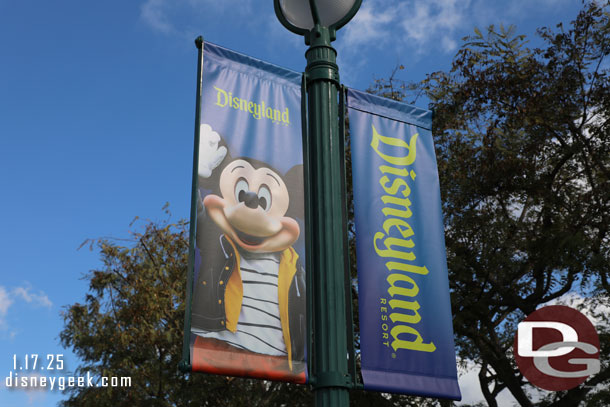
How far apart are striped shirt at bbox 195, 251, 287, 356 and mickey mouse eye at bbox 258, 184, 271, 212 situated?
1.25 feet

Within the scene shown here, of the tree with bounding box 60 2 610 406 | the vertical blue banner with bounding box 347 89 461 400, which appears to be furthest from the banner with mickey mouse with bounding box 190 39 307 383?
the tree with bounding box 60 2 610 406

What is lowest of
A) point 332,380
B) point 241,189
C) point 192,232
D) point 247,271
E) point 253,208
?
point 332,380

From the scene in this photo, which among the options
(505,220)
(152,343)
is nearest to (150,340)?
(152,343)

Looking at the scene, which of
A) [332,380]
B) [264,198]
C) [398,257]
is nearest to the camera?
[332,380]

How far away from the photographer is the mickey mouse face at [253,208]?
16.6 ft

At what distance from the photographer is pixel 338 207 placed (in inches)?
202

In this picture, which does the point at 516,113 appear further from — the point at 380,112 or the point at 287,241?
the point at 287,241

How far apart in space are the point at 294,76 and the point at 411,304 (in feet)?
6.96

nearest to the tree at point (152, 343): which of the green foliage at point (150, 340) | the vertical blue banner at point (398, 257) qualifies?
the green foliage at point (150, 340)

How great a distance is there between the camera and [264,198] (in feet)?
17.3

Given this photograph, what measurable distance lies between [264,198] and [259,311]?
869 millimetres

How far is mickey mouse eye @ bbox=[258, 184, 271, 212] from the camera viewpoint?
525 centimetres

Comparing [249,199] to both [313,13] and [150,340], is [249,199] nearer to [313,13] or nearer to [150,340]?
[313,13]

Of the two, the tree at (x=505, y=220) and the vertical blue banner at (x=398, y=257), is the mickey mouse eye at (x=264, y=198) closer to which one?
the vertical blue banner at (x=398, y=257)
